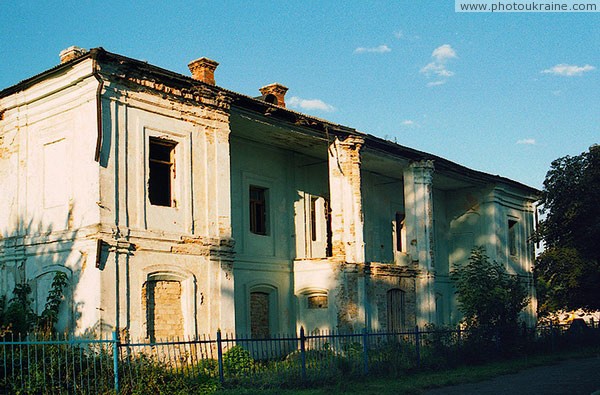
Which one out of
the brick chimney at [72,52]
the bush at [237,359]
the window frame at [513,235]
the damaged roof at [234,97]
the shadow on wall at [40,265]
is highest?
the brick chimney at [72,52]

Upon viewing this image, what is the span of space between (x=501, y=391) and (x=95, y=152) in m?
9.00

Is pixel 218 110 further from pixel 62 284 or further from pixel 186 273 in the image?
pixel 62 284

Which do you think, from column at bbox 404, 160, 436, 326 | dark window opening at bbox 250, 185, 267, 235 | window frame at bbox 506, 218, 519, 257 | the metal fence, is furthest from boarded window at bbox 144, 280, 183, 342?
window frame at bbox 506, 218, 519, 257

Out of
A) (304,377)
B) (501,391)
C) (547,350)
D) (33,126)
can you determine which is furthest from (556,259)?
(33,126)

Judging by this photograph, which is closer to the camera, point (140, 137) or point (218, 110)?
point (140, 137)

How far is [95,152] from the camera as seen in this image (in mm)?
14141

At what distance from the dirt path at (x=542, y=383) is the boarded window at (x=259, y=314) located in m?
6.49

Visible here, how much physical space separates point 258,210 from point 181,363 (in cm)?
839

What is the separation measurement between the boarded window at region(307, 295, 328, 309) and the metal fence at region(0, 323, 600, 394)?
1.22 m

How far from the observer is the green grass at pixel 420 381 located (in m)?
12.5

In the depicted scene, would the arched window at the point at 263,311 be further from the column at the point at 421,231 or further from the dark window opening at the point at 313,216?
the column at the point at 421,231

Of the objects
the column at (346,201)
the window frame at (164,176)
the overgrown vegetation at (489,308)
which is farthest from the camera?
the overgrown vegetation at (489,308)

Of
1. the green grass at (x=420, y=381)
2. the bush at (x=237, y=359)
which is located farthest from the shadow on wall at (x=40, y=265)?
the green grass at (x=420, y=381)

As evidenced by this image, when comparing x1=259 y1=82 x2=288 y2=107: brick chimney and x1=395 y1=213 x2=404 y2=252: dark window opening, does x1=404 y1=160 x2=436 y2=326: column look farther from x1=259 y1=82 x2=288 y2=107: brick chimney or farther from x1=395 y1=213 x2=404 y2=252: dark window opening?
x1=259 y1=82 x2=288 y2=107: brick chimney
